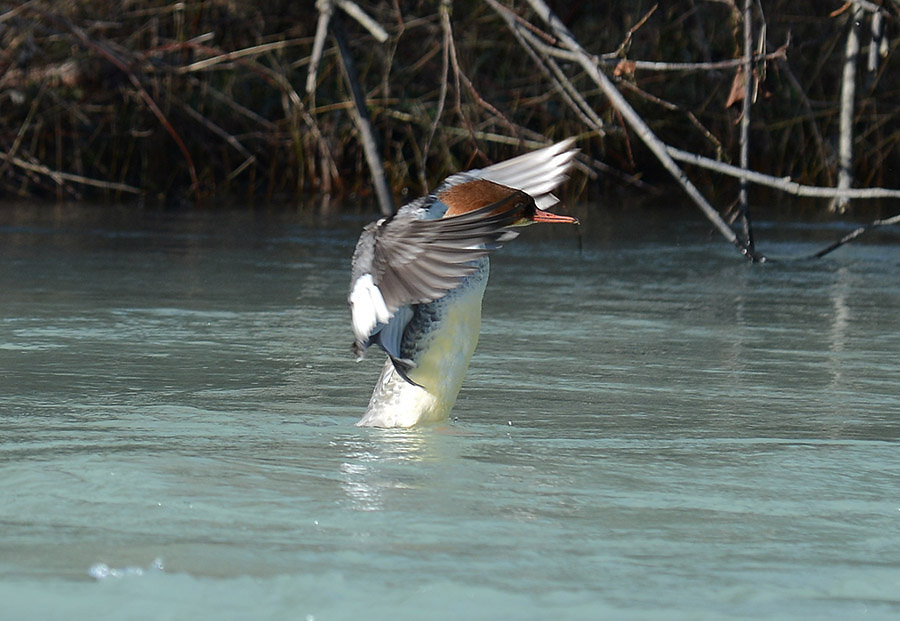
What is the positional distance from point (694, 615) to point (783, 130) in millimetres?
8891

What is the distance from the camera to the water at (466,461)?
1828 mm

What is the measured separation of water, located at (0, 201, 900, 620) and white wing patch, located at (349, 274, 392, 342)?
226 mm

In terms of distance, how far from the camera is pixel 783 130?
10.2 m

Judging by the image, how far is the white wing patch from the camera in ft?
8.60

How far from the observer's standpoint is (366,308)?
8.66ft

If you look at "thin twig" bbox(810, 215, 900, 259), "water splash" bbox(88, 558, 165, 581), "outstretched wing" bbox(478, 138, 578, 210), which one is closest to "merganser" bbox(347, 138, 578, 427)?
"outstretched wing" bbox(478, 138, 578, 210)

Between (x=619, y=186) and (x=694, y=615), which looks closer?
(x=694, y=615)

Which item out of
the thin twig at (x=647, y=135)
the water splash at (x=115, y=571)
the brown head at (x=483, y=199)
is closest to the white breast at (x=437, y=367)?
the brown head at (x=483, y=199)

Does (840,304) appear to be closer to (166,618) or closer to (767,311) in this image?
(767,311)

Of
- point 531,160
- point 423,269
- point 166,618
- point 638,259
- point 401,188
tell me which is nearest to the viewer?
point 166,618

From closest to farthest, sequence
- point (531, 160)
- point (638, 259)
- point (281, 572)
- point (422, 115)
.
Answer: point (281, 572) < point (531, 160) < point (638, 259) < point (422, 115)

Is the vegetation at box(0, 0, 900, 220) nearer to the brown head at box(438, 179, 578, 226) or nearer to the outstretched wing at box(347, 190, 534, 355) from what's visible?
the brown head at box(438, 179, 578, 226)

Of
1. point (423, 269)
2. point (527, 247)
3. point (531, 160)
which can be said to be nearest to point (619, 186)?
point (527, 247)

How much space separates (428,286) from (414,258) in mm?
61
